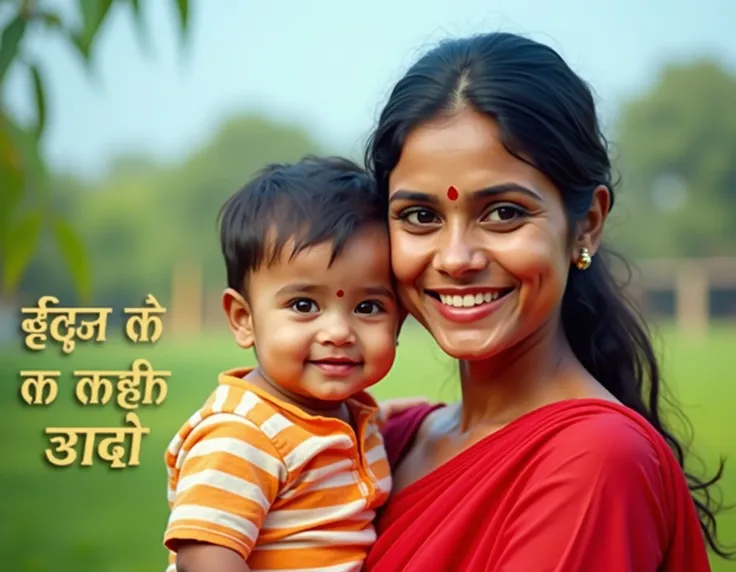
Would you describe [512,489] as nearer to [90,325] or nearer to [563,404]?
[563,404]

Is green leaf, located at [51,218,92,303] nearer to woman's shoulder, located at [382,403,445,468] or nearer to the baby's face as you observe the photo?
the baby's face

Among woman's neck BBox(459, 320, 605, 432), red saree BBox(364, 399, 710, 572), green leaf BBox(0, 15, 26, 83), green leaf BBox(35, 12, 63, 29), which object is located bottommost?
red saree BBox(364, 399, 710, 572)

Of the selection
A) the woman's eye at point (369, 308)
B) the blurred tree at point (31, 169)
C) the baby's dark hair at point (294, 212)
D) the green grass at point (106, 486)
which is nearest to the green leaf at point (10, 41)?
the blurred tree at point (31, 169)

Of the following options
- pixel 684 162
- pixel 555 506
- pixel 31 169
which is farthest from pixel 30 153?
pixel 684 162

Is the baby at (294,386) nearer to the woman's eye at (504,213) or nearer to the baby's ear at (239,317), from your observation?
the baby's ear at (239,317)

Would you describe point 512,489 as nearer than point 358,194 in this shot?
Yes

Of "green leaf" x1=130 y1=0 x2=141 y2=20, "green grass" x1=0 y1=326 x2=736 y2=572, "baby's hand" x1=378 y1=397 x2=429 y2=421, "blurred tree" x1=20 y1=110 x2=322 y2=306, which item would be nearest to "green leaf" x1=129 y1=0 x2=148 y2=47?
"green leaf" x1=130 y1=0 x2=141 y2=20

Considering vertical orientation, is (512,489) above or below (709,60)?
below

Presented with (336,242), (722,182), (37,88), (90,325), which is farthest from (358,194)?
(722,182)

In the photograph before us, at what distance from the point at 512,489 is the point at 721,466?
23.2 inches

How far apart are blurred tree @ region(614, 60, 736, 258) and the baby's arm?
1492 cm

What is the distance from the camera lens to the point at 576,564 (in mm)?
1429

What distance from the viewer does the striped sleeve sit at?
5.00 ft

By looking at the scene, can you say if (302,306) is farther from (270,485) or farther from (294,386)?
(270,485)
